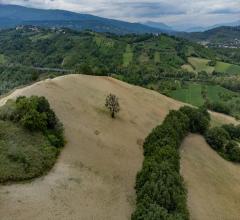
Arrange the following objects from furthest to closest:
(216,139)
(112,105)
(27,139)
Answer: (216,139) → (112,105) → (27,139)

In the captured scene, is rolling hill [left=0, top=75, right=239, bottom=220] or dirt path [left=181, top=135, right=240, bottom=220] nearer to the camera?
rolling hill [left=0, top=75, right=239, bottom=220]

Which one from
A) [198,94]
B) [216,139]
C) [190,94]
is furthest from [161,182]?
[198,94]

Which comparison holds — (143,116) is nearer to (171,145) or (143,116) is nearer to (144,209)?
(171,145)

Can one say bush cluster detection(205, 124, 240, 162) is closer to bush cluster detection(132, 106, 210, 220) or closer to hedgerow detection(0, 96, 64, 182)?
bush cluster detection(132, 106, 210, 220)

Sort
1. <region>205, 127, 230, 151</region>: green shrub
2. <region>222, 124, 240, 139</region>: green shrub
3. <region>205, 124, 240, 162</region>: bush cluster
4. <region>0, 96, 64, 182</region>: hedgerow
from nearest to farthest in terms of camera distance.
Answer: <region>0, 96, 64, 182</region>: hedgerow → <region>205, 124, 240, 162</region>: bush cluster → <region>205, 127, 230, 151</region>: green shrub → <region>222, 124, 240, 139</region>: green shrub

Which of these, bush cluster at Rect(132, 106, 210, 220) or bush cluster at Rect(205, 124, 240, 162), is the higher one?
bush cluster at Rect(132, 106, 210, 220)

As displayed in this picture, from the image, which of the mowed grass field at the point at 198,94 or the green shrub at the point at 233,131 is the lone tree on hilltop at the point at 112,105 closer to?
the green shrub at the point at 233,131

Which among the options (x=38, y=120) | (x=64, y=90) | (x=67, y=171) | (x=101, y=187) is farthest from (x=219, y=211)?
(x=64, y=90)

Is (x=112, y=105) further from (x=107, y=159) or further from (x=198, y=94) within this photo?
(x=198, y=94)

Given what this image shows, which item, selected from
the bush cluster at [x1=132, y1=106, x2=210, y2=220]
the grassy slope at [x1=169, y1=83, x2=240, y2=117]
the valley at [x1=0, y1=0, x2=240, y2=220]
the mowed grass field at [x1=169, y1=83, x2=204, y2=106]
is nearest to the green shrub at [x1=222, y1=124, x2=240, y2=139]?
the valley at [x1=0, y1=0, x2=240, y2=220]
